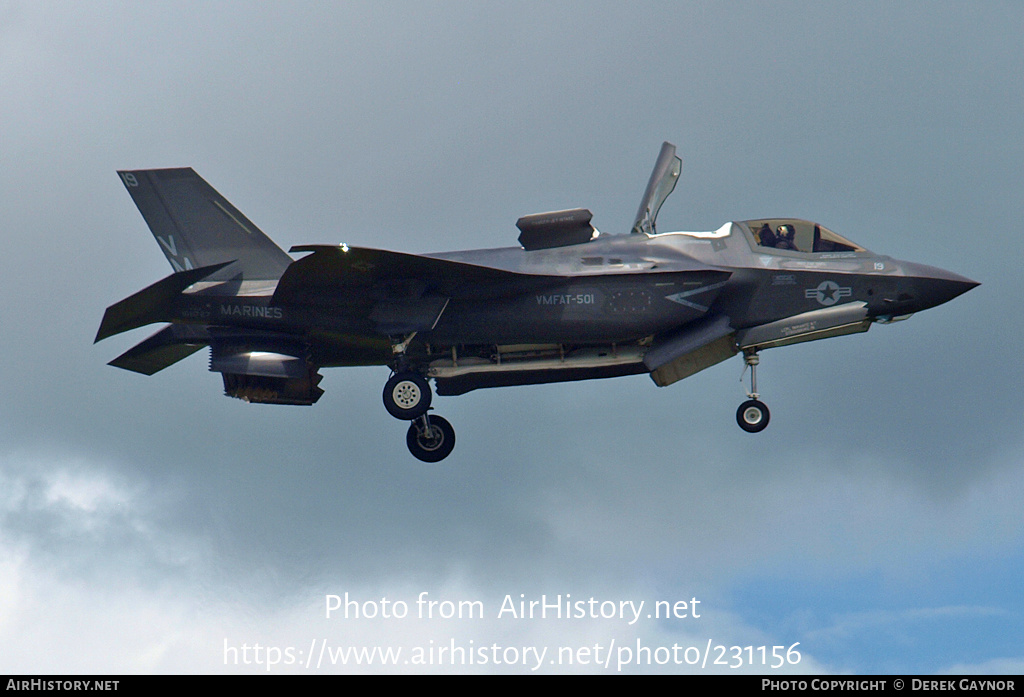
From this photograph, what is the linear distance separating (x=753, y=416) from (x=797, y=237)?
395 centimetres

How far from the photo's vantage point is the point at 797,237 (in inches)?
1133

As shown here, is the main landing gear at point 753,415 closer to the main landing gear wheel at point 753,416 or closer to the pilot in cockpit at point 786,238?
the main landing gear wheel at point 753,416

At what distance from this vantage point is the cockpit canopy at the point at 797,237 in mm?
28656

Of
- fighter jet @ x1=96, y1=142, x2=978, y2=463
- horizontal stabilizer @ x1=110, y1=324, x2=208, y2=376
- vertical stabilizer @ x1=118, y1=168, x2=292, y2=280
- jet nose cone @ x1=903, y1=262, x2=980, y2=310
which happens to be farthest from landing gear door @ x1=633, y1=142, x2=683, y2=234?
horizontal stabilizer @ x1=110, y1=324, x2=208, y2=376

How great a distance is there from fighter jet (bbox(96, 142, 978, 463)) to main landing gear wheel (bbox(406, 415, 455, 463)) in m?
1.26

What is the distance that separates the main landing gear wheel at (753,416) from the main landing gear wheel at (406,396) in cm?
652

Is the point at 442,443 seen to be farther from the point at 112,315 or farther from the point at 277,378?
the point at 112,315

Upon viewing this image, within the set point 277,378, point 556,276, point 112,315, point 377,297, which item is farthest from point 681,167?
point 112,315

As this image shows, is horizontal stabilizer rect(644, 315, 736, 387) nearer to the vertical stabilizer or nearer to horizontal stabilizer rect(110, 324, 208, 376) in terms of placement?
the vertical stabilizer

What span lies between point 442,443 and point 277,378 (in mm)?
3893

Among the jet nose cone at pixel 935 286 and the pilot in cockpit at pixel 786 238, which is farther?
the pilot in cockpit at pixel 786 238

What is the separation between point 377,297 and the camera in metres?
Answer: 28.2

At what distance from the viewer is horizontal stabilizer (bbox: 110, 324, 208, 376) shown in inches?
1187

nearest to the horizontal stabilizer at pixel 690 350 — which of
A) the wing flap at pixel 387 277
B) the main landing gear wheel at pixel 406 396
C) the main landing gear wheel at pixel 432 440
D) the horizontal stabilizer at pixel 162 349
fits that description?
the wing flap at pixel 387 277
